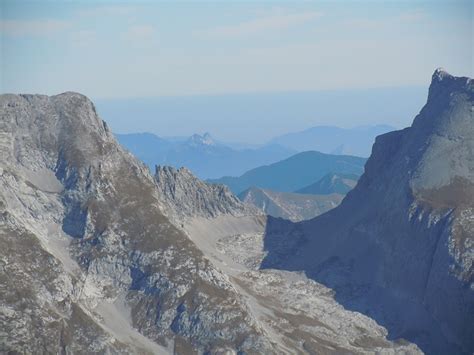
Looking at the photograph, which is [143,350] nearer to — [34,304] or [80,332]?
[80,332]

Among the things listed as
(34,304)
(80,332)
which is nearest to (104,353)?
(80,332)

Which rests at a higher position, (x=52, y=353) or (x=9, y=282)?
(x=9, y=282)

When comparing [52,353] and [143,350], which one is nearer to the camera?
[52,353]

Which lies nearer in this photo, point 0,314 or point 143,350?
point 0,314

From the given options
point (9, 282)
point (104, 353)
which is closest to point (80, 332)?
point (104, 353)

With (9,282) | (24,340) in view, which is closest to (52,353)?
(24,340)

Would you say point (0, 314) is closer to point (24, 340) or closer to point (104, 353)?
point (24, 340)

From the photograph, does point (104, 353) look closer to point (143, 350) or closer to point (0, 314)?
point (143, 350)

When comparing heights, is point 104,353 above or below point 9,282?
below
